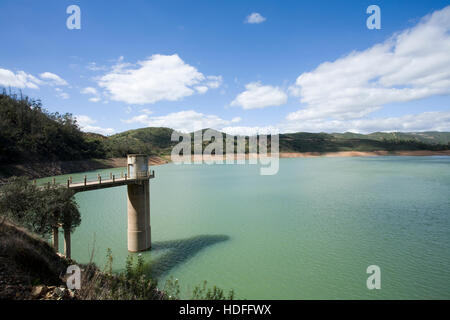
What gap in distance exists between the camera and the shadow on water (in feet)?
43.0

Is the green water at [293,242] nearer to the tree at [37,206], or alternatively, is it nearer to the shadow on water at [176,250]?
the shadow on water at [176,250]

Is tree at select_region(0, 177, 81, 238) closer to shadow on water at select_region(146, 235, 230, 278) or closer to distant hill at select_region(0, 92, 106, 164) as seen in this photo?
shadow on water at select_region(146, 235, 230, 278)

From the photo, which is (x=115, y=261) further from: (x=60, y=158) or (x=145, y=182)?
(x=60, y=158)

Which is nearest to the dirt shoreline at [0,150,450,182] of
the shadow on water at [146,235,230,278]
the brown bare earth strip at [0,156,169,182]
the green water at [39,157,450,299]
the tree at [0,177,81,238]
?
the brown bare earth strip at [0,156,169,182]

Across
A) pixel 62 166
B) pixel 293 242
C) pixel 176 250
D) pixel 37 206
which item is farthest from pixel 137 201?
pixel 62 166

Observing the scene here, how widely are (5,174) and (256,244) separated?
140 ft

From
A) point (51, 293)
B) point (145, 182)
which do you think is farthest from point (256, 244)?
point (51, 293)

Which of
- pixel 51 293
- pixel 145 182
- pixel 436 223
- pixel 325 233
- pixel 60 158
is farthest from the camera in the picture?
pixel 60 158

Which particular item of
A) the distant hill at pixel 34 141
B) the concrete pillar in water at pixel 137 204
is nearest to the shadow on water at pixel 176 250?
the concrete pillar in water at pixel 137 204

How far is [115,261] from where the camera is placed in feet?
45.3

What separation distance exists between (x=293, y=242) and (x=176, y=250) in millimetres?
7262

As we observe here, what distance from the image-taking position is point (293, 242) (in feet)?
53.1

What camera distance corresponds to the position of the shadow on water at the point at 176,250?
516 inches
